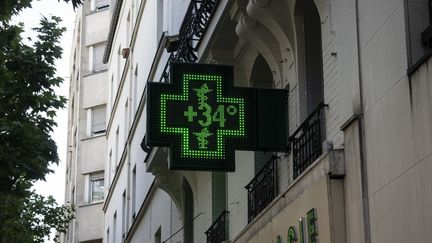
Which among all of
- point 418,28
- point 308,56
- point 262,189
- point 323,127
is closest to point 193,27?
point 262,189

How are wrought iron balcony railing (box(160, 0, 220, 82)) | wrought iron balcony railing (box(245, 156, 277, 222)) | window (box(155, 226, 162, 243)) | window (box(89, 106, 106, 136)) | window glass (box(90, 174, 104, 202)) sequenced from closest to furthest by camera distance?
wrought iron balcony railing (box(245, 156, 277, 222)) < wrought iron balcony railing (box(160, 0, 220, 82)) < window (box(155, 226, 162, 243)) < window glass (box(90, 174, 104, 202)) < window (box(89, 106, 106, 136))

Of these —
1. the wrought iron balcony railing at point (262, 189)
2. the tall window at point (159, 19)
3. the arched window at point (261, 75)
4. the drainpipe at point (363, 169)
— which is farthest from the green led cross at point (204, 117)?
the tall window at point (159, 19)

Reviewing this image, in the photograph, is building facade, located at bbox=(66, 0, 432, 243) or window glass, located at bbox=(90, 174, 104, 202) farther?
window glass, located at bbox=(90, 174, 104, 202)

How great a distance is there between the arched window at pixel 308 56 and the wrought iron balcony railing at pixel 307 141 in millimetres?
566

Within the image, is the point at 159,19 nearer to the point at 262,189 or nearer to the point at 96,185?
the point at 262,189

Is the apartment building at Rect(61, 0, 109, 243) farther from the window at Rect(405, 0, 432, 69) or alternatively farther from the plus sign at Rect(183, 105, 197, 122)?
the window at Rect(405, 0, 432, 69)

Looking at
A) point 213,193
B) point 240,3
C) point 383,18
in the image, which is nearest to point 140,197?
point 213,193

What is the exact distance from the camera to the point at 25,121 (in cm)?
1742

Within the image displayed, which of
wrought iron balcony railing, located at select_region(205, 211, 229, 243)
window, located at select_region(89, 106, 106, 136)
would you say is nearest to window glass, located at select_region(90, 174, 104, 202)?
window, located at select_region(89, 106, 106, 136)

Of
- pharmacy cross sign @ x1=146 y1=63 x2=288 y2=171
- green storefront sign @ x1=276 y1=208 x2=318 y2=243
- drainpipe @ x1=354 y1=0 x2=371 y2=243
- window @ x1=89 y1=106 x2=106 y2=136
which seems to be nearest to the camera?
drainpipe @ x1=354 y1=0 x2=371 y2=243

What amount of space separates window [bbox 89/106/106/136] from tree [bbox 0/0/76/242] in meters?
26.4

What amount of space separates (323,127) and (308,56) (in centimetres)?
185

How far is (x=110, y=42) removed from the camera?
41594 millimetres

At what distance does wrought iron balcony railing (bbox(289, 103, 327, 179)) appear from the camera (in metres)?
11.9
